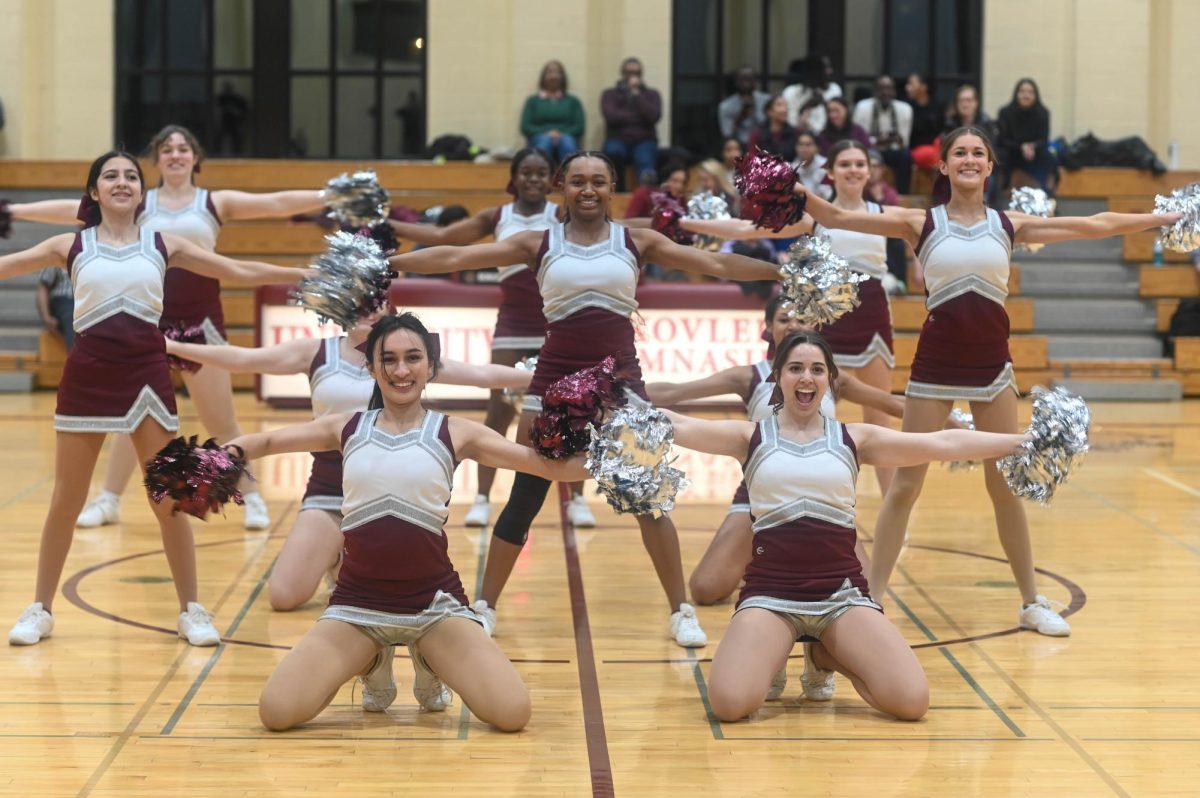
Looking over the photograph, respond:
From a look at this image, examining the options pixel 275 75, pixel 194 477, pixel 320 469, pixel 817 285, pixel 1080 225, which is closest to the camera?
pixel 194 477

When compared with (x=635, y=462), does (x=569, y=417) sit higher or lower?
higher

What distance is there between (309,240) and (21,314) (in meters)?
2.46

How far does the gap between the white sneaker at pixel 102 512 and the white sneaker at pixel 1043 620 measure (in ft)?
13.3

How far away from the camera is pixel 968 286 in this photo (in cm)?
540

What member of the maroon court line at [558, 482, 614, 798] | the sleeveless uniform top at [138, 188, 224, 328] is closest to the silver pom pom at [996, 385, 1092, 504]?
the maroon court line at [558, 482, 614, 798]

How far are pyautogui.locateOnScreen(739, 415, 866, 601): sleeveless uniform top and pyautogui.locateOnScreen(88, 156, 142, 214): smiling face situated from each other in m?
2.18

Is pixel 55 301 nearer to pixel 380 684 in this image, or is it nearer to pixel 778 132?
pixel 778 132

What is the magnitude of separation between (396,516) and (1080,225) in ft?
8.16

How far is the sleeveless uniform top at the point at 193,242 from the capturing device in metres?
6.64

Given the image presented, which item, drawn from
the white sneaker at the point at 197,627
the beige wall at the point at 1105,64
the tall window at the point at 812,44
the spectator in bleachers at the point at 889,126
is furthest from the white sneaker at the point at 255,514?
the beige wall at the point at 1105,64

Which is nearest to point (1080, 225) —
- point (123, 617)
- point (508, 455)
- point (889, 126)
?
point (508, 455)

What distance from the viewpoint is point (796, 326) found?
5.78 metres

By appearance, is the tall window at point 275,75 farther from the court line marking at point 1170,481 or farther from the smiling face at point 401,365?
the smiling face at point 401,365

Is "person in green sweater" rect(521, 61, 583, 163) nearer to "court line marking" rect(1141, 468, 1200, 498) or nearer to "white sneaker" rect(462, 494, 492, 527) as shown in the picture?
"court line marking" rect(1141, 468, 1200, 498)
